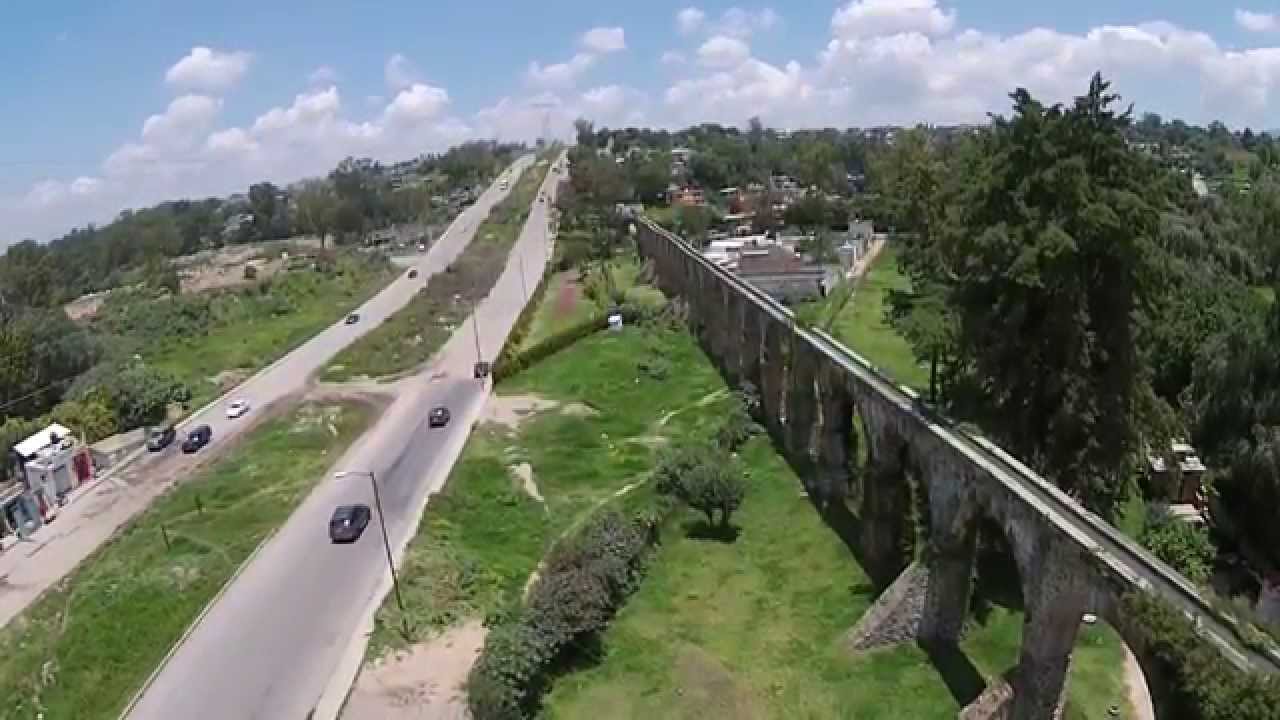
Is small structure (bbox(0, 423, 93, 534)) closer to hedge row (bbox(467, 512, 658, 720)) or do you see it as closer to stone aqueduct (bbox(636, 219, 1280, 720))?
hedge row (bbox(467, 512, 658, 720))

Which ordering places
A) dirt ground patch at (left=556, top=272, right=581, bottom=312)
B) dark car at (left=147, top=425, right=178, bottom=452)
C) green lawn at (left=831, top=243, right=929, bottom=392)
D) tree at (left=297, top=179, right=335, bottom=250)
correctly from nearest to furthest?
dark car at (left=147, top=425, right=178, bottom=452) → green lawn at (left=831, top=243, right=929, bottom=392) → dirt ground patch at (left=556, top=272, right=581, bottom=312) → tree at (left=297, top=179, right=335, bottom=250)

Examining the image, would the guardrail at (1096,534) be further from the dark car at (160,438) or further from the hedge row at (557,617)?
the dark car at (160,438)

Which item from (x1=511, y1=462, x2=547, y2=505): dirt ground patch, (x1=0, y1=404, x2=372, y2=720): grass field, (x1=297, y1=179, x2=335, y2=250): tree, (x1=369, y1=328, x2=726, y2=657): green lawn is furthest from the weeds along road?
(x1=297, y1=179, x2=335, y2=250): tree

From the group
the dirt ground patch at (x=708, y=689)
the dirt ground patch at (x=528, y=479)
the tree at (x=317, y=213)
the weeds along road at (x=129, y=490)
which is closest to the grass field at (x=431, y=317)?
the weeds along road at (x=129, y=490)

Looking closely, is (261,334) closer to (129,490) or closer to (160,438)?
(160,438)

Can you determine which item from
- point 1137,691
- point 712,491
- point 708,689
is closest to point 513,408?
point 712,491

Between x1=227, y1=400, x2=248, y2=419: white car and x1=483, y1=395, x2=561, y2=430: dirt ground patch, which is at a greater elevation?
x1=227, y1=400, x2=248, y2=419: white car

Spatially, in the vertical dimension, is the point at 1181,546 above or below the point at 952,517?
below
